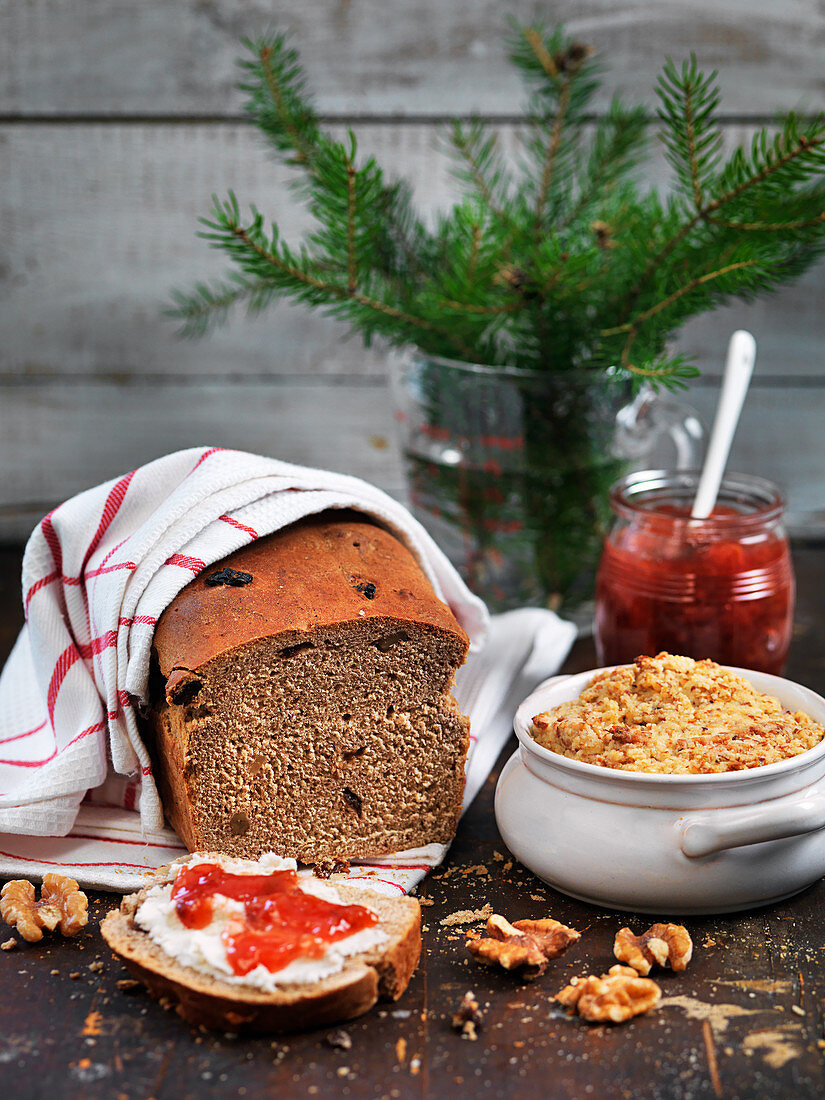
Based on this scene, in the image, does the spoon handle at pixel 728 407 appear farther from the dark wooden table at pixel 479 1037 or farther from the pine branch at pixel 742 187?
the dark wooden table at pixel 479 1037

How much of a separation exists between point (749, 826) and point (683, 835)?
0.08 metres

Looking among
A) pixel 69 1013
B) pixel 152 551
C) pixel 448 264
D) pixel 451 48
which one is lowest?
pixel 69 1013

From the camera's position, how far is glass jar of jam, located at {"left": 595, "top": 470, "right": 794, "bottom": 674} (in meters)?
1.95

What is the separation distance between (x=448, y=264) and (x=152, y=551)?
1056 mm

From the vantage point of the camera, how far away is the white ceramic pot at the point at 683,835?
1372 millimetres

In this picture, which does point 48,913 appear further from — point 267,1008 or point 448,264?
point 448,264

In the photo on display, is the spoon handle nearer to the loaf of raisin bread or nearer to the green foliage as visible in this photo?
the green foliage

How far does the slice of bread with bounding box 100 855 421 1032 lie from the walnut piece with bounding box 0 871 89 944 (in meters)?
0.11

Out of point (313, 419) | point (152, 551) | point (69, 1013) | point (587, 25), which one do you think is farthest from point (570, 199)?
point (69, 1013)

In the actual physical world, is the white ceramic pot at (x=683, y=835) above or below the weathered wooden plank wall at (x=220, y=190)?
below

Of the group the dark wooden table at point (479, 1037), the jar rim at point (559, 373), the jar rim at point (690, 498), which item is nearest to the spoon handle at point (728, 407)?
the jar rim at point (690, 498)

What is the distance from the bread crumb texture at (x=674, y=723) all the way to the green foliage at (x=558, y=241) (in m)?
0.65

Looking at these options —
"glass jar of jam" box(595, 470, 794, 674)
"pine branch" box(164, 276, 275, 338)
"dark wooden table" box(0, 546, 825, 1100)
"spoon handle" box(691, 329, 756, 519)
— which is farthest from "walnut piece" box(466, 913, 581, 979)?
"pine branch" box(164, 276, 275, 338)

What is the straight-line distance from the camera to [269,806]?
63.6 inches
